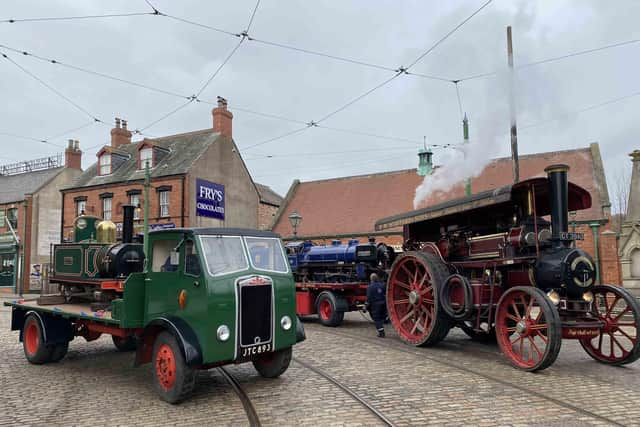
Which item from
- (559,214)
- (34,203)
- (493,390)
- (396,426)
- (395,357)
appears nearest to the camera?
(396,426)

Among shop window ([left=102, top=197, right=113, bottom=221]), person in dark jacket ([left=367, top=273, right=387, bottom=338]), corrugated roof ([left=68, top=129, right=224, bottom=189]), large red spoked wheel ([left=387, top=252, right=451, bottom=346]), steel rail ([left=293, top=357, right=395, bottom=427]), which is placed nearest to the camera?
Answer: steel rail ([left=293, top=357, right=395, bottom=427])

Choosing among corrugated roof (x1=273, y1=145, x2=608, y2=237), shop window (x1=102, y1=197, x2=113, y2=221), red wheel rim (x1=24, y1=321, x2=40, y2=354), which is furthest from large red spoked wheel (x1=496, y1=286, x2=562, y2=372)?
shop window (x1=102, y1=197, x2=113, y2=221)

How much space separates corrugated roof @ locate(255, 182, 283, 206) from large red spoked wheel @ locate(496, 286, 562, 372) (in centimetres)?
2610

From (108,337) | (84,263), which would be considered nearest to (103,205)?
(108,337)

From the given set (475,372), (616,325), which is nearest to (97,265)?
(475,372)

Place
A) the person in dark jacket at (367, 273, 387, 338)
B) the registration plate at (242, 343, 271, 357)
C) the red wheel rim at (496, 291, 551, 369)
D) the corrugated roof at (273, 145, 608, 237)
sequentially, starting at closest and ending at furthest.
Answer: the registration plate at (242, 343, 271, 357) → the red wheel rim at (496, 291, 551, 369) → the person in dark jacket at (367, 273, 387, 338) → the corrugated roof at (273, 145, 608, 237)

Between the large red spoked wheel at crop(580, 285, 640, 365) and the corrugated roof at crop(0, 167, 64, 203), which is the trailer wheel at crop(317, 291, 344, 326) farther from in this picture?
the corrugated roof at crop(0, 167, 64, 203)

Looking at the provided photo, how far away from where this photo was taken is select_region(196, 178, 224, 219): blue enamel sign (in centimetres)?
2534

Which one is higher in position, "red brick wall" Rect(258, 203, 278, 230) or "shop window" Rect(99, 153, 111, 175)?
"shop window" Rect(99, 153, 111, 175)

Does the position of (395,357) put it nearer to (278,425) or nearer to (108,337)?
(278,425)

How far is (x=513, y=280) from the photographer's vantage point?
8117 millimetres

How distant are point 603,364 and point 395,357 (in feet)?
10.2

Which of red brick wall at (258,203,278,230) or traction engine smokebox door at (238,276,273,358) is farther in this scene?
red brick wall at (258,203,278,230)

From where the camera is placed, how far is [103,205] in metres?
28.2
